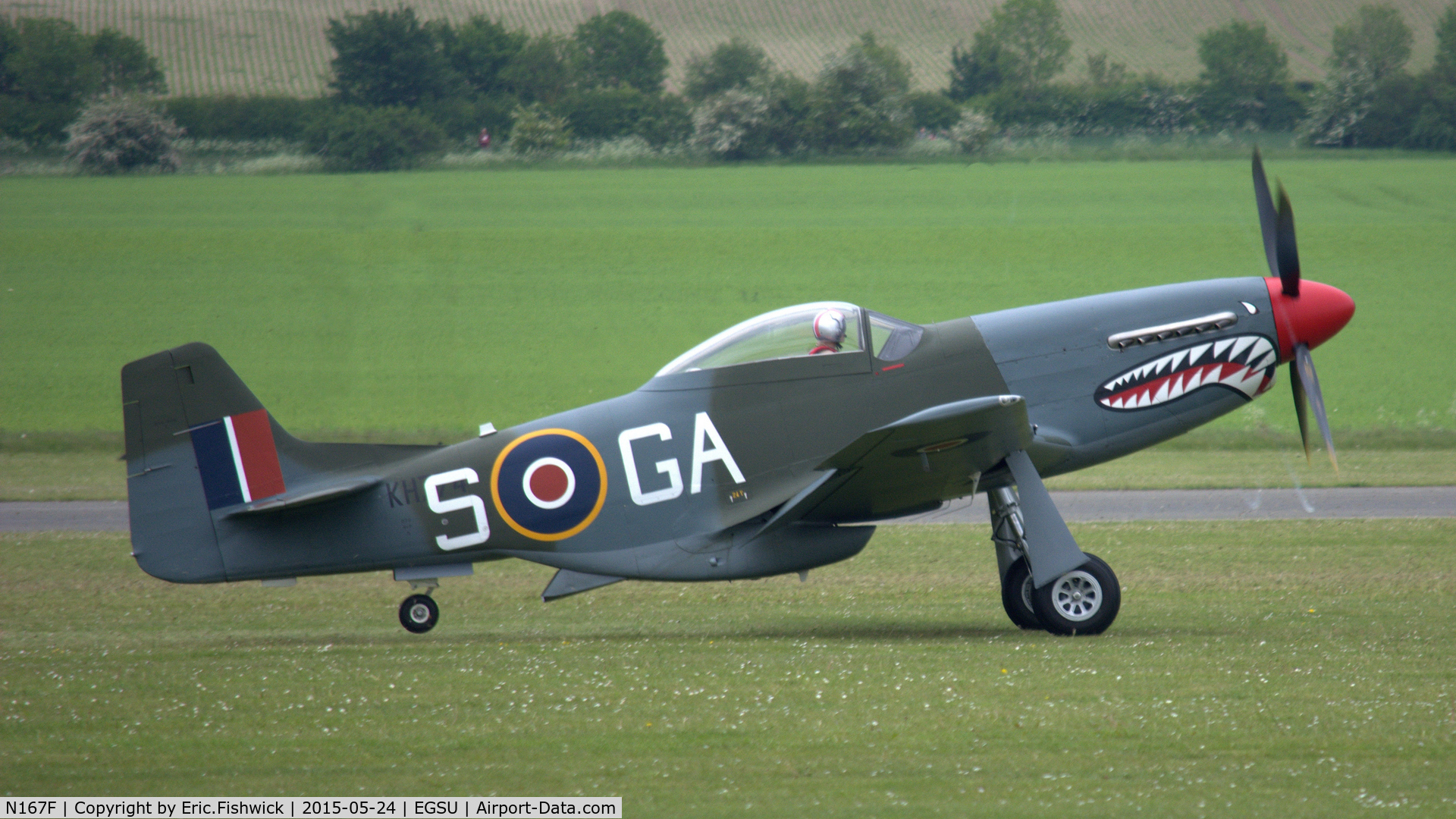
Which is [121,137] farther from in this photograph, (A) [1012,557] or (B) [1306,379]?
(B) [1306,379]

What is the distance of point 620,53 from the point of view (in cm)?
4166

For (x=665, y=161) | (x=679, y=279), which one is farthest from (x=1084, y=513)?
(x=665, y=161)

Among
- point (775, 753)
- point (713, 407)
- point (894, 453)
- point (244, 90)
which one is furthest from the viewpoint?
point (244, 90)

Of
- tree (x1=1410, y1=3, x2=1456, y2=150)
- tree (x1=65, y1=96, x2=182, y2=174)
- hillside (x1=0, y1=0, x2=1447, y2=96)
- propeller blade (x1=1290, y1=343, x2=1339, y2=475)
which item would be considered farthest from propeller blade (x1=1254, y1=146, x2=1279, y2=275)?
tree (x1=65, y1=96, x2=182, y2=174)

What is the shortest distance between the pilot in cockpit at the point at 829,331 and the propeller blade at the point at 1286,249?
3343mm

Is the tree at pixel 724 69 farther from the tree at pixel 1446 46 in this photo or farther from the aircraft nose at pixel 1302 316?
the aircraft nose at pixel 1302 316

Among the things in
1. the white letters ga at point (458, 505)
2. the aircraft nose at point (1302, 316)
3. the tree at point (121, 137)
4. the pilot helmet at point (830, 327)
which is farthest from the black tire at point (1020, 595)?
the tree at point (121, 137)

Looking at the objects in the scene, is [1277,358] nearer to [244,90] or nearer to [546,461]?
A: [546,461]

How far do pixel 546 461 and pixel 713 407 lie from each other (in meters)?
1.32

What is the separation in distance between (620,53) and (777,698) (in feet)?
123

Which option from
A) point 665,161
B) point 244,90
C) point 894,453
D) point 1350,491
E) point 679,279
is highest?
point 244,90

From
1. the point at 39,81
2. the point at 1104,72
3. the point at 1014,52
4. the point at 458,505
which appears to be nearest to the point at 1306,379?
the point at 458,505

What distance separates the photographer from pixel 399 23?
39.8 meters

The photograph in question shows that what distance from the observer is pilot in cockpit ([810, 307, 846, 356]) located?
9008 mm
